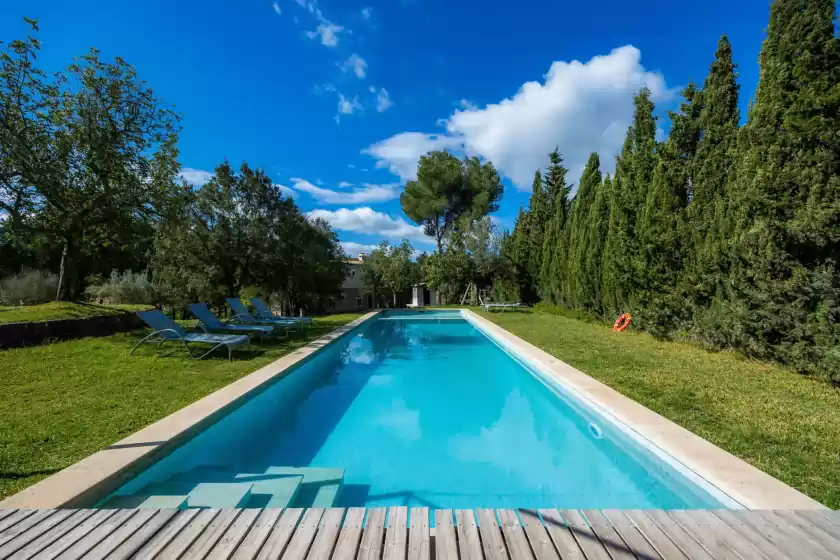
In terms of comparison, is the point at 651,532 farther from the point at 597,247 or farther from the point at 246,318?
the point at 597,247

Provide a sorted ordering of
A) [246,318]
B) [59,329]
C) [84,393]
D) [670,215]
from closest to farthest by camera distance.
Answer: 1. [84,393]
2. [59,329]
3. [670,215]
4. [246,318]

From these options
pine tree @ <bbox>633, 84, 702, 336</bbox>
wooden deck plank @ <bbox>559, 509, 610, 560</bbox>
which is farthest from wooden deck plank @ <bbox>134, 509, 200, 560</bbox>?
pine tree @ <bbox>633, 84, 702, 336</bbox>

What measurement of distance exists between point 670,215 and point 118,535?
11008 millimetres

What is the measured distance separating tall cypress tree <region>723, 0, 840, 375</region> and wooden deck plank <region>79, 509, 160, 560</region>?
7521 millimetres

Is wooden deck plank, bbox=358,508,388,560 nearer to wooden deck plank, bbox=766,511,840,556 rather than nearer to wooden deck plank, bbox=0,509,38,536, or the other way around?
wooden deck plank, bbox=0,509,38,536

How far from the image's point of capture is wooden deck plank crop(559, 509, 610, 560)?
2049 millimetres

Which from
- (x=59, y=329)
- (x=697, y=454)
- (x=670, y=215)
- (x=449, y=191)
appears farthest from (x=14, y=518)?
(x=449, y=191)

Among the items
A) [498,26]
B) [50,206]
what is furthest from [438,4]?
[50,206]

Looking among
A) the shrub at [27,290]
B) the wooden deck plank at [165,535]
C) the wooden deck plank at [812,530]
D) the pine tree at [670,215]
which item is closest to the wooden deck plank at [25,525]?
the wooden deck plank at [165,535]

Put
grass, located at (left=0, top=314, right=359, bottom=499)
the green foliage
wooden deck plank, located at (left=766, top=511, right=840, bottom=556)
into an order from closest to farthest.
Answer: wooden deck plank, located at (left=766, top=511, right=840, bottom=556)
grass, located at (left=0, top=314, right=359, bottom=499)
the green foliage

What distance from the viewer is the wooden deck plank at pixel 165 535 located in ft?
6.73

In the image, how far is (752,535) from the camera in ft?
7.32

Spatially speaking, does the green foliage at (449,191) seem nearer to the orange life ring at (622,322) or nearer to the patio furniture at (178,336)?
the orange life ring at (622,322)

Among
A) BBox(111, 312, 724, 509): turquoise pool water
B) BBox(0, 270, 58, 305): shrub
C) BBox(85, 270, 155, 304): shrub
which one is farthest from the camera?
BBox(85, 270, 155, 304): shrub
